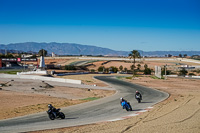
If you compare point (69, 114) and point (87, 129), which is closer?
point (87, 129)

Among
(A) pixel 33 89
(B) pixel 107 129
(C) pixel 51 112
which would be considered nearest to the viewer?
(B) pixel 107 129

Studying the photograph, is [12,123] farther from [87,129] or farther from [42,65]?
[42,65]

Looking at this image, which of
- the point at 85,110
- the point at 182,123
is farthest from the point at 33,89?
the point at 182,123

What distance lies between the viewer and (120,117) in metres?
20.6

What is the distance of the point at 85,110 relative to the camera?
2423cm

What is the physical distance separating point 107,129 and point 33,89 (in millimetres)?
25721

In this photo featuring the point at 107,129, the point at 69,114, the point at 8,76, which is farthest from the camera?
the point at 8,76

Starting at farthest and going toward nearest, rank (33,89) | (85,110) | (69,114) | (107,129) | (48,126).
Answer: (33,89)
(85,110)
(69,114)
(48,126)
(107,129)

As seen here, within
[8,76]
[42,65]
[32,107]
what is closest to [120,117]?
[32,107]

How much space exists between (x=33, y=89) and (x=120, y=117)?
2192 cm

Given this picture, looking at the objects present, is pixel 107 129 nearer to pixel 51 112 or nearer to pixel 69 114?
pixel 51 112

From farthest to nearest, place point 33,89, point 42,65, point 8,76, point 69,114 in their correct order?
point 42,65 → point 8,76 → point 33,89 → point 69,114

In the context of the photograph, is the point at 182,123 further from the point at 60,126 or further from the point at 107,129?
the point at 60,126

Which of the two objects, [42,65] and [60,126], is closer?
[60,126]
